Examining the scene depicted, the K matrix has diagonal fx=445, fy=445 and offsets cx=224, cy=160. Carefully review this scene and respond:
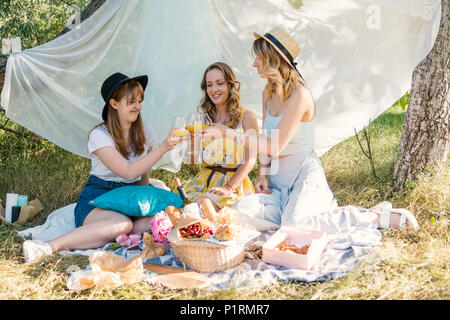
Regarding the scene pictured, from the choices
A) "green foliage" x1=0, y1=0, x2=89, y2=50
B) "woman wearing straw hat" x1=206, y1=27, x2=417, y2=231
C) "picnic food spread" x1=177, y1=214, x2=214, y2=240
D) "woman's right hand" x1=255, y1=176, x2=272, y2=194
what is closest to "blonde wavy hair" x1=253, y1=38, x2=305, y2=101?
"woman wearing straw hat" x1=206, y1=27, x2=417, y2=231

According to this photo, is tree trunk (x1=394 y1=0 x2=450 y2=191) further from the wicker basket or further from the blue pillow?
the blue pillow

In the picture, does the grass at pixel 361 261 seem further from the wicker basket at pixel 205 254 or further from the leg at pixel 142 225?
the leg at pixel 142 225

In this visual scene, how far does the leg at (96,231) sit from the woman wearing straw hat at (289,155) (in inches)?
28.8

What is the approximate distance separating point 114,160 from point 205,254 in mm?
906

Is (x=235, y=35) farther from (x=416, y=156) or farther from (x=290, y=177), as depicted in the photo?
(x=416, y=156)

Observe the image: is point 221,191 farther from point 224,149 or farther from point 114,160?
point 114,160

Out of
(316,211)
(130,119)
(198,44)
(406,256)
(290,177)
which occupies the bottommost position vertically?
(406,256)

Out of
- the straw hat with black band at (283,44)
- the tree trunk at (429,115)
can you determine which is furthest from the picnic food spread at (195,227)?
the tree trunk at (429,115)

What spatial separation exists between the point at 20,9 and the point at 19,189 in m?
1.61

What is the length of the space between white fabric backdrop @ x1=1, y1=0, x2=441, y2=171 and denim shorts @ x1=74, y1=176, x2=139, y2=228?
2.20ft

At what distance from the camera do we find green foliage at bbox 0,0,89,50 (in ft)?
12.9

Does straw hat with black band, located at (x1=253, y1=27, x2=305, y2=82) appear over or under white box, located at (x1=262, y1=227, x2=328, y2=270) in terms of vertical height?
over

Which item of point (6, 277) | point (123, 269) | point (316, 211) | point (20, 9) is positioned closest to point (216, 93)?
point (316, 211)

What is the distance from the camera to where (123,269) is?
7.23 ft
